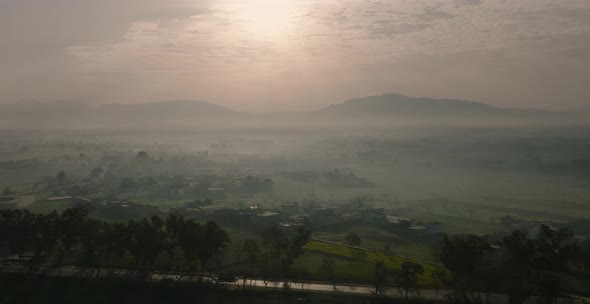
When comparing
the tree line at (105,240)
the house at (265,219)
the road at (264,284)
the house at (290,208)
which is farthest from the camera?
the house at (290,208)

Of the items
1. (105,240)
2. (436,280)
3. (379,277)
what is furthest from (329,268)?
(105,240)

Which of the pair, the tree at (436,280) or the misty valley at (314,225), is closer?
the tree at (436,280)

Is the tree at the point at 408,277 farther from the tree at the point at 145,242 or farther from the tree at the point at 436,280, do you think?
the tree at the point at 145,242

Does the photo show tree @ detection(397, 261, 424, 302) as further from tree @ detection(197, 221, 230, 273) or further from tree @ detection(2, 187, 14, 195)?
tree @ detection(2, 187, 14, 195)

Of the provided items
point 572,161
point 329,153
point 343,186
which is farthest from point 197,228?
point 329,153

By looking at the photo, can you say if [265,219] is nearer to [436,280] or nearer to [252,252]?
[252,252]

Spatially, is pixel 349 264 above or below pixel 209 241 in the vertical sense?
below

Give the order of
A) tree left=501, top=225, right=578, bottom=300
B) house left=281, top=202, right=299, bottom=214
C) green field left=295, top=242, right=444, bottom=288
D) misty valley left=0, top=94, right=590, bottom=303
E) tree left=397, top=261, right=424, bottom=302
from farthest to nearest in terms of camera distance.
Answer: house left=281, top=202, right=299, bottom=214 → green field left=295, top=242, right=444, bottom=288 → misty valley left=0, top=94, right=590, bottom=303 → tree left=501, top=225, right=578, bottom=300 → tree left=397, top=261, right=424, bottom=302

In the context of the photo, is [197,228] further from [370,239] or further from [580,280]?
[580,280]

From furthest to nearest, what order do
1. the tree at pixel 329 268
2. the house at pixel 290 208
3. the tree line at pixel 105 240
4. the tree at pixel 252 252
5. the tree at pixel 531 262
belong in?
the house at pixel 290 208, the tree at pixel 252 252, the tree line at pixel 105 240, the tree at pixel 329 268, the tree at pixel 531 262

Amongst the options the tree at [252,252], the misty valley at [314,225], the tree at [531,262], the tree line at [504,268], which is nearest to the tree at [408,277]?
the misty valley at [314,225]

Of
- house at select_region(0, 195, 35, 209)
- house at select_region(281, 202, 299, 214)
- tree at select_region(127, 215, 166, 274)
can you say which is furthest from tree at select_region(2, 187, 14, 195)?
tree at select_region(127, 215, 166, 274)
